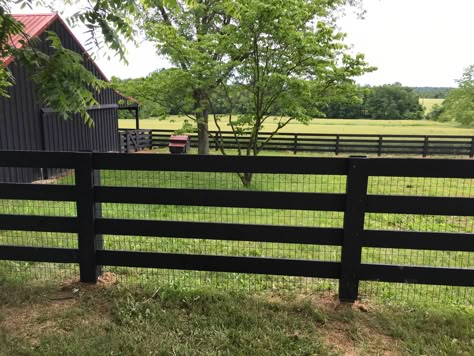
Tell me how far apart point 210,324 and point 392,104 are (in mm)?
76020

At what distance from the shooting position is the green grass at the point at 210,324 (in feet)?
9.62

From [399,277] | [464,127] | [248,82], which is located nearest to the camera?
[399,277]

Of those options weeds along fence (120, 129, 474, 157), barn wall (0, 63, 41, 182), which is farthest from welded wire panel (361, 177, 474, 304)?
weeds along fence (120, 129, 474, 157)

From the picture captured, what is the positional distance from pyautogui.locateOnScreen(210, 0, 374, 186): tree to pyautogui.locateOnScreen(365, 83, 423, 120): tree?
61.5 m

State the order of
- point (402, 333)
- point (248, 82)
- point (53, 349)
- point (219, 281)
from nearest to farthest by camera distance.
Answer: point (53, 349)
point (402, 333)
point (219, 281)
point (248, 82)

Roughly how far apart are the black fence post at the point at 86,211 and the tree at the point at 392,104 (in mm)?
72407

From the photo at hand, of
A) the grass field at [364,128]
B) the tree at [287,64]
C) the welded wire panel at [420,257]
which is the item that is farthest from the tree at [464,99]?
the welded wire panel at [420,257]

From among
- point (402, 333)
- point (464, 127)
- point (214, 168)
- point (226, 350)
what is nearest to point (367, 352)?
point (402, 333)

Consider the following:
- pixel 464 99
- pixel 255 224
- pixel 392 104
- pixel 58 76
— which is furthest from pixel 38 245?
pixel 392 104

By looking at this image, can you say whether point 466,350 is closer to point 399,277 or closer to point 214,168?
point 399,277

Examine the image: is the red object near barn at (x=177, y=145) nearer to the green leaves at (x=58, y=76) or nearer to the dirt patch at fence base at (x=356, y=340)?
the green leaves at (x=58, y=76)

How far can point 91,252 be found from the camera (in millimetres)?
3926

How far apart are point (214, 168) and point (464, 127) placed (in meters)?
55.6

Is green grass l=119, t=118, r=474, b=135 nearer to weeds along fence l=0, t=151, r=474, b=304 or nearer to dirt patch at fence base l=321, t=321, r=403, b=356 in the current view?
weeds along fence l=0, t=151, r=474, b=304
